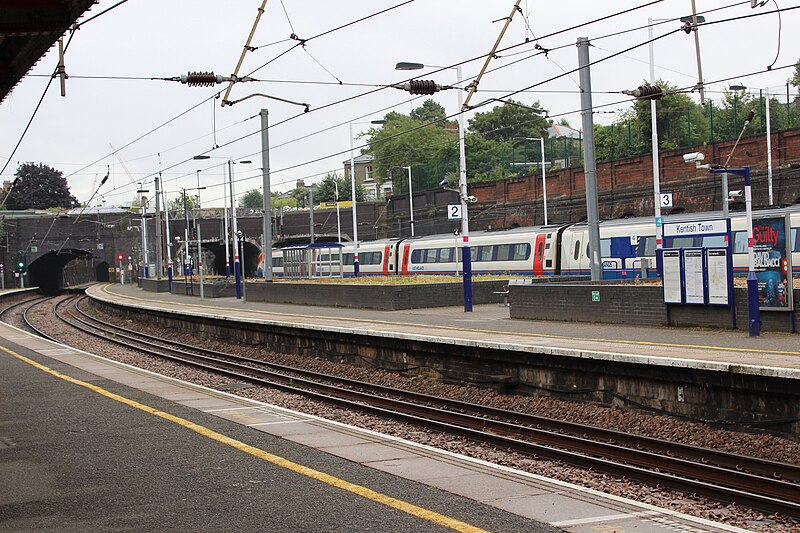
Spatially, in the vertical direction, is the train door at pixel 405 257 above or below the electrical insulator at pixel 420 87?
below

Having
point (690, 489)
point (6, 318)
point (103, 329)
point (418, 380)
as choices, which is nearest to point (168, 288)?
point (6, 318)

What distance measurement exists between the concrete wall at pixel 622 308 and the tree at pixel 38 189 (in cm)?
10368

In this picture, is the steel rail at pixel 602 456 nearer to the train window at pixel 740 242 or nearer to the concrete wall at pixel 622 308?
the concrete wall at pixel 622 308

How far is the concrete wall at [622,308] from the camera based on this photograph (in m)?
20.4

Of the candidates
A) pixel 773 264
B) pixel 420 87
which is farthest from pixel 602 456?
pixel 420 87

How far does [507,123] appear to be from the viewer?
10588cm

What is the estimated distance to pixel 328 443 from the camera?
11.9 m

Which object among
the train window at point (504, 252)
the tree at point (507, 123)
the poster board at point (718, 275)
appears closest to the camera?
the poster board at point (718, 275)

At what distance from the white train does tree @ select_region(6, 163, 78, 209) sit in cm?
7776

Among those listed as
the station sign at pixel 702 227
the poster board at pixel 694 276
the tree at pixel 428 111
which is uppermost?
the tree at pixel 428 111

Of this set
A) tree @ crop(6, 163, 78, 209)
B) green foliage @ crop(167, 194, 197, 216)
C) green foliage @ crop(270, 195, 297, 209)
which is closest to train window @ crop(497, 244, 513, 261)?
green foliage @ crop(167, 194, 197, 216)

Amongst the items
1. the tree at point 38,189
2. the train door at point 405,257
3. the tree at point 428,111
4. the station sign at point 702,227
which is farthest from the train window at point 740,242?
the tree at point 428,111

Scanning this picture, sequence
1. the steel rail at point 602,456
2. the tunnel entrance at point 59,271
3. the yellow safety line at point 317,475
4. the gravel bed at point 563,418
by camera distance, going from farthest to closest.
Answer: the tunnel entrance at point 59,271, the steel rail at point 602,456, the gravel bed at point 563,418, the yellow safety line at point 317,475

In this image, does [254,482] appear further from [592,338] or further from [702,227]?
[702,227]
